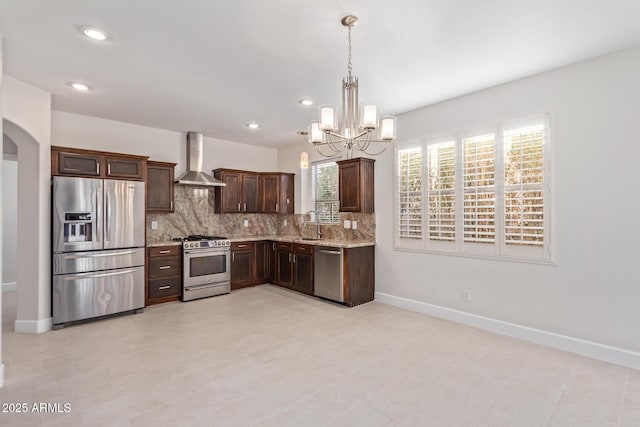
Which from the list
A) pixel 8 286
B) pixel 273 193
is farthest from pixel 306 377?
pixel 8 286

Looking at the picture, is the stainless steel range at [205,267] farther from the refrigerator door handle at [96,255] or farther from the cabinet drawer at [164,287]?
the refrigerator door handle at [96,255]

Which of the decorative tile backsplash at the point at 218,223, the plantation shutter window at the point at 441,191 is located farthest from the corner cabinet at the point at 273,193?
the plantation shutter window at the point at 441,191

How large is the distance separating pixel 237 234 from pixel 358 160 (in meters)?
2.98

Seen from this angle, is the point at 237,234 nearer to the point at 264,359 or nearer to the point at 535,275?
the point at 264,359

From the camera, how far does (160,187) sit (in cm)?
515

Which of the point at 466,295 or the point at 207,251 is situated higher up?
the point at 207,251

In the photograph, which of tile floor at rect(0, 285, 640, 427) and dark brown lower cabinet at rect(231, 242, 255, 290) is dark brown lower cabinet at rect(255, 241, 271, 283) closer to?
dark brown lower cabinet at rect(231, 242, 255, 290)

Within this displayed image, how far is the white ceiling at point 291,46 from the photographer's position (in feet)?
7.47

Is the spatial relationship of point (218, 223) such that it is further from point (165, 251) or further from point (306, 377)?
point (306, 377)

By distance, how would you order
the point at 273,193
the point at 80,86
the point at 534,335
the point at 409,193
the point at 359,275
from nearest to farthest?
the point at 534,335 → the point at 80,86 → the point at 409,193 → the point at 359,275 → the point at 273,193

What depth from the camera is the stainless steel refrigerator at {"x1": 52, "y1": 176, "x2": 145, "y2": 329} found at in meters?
3.80

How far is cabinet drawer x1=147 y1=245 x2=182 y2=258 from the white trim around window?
335 cm

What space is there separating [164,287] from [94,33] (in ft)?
11.5

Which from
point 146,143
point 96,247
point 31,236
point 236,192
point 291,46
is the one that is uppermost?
point 291,46
